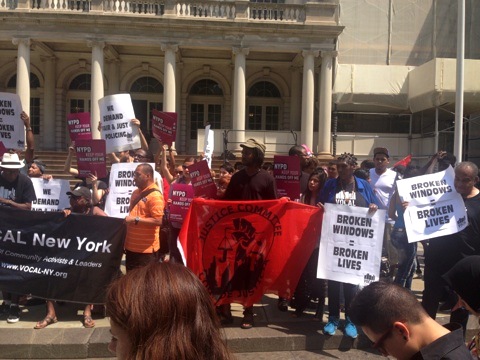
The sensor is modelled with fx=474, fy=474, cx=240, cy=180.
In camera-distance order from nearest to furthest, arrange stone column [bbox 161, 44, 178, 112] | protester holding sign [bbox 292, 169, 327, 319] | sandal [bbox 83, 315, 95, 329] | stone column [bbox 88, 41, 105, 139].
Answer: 1. sandal [bbox 83, 315, 95, 329]
2. protester holding sign [bbox 292, 169, 327, 319]
3. stone column [bbox 88, 41, 105, 139]
4. stone column [bbox 161, 44, 178, 112]

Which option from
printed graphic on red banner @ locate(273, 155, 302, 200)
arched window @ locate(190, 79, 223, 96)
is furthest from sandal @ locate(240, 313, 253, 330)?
arched window @ locate(190, 79, 223, 96)

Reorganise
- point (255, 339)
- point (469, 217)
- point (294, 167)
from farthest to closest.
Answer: point (294, 167) → point (255, 339) → point (469, 217)

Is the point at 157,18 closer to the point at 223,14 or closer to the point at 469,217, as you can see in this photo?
the point at 223,14

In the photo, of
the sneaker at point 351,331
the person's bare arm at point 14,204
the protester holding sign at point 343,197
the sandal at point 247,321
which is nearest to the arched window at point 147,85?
the person's bare arm at point 14,204

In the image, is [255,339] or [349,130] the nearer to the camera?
[255,339]

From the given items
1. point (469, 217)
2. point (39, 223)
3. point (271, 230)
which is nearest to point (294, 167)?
point (271, 230)

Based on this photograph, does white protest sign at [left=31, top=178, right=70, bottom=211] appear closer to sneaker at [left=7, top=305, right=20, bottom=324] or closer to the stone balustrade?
sneaker at [left=7, top=305, right=20, bottom=324]

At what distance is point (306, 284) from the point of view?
5.94 m

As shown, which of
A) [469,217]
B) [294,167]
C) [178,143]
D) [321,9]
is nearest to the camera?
[469,217]

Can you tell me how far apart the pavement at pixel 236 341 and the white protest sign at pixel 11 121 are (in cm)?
327

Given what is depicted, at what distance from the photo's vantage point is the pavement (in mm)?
4996

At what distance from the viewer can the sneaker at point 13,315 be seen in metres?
5.50

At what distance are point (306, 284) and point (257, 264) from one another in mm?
794

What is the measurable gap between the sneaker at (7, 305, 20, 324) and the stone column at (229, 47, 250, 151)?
15710mm
